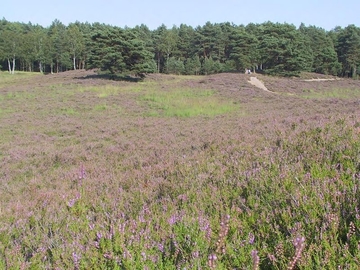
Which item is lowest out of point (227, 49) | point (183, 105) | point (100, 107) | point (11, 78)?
point (100, 107)

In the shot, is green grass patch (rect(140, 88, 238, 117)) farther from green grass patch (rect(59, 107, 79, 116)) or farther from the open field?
the open field

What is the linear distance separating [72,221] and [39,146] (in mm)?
7784

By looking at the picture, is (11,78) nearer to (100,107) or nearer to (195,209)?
(100,107)

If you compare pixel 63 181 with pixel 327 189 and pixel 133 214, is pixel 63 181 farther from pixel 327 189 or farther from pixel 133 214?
pixel 327 189

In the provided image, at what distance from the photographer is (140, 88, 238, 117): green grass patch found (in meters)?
16.9

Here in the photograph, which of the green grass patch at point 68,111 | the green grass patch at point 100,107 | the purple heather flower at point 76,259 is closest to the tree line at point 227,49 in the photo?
the green grass patch at point 100,107

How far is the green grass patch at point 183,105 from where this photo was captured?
16.9 m

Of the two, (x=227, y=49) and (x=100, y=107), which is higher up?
(x=227, y=49)

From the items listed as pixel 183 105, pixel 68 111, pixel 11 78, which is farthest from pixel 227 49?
pixel 68 111

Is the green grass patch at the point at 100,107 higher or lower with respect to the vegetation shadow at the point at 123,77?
lower

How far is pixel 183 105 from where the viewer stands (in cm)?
1941

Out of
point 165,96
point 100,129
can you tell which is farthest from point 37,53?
point 100,129

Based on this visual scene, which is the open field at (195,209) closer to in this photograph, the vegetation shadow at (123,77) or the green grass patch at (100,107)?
the green grass patch at (100,107)

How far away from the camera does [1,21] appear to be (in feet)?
332
